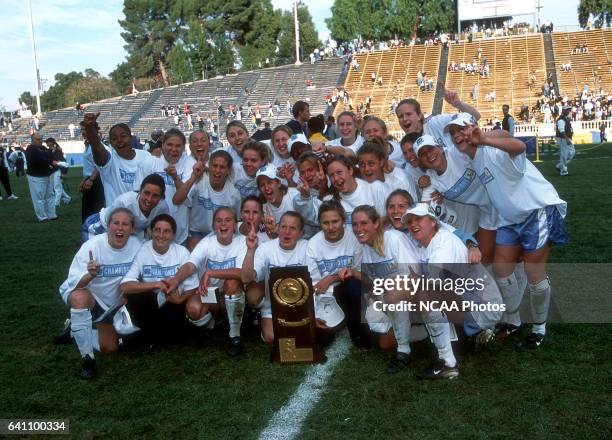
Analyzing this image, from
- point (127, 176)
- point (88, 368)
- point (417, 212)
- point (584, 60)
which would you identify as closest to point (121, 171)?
point (127, 176)

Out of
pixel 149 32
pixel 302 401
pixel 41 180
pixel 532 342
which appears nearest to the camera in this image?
pixel 302 401

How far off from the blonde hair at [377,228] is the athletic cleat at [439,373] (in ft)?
2.93

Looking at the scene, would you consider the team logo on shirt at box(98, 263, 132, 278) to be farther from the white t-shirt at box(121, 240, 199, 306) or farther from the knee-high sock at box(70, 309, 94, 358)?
the knee-high sock at box(70, 309, 94, 358)

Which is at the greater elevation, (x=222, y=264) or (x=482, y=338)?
(x=222, y=264)

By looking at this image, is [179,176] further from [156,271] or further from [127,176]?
[156,271]

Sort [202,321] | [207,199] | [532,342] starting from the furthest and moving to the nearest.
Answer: [207,199] < [202,321] < [532,342]

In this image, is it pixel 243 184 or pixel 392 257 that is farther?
pixel 243 184

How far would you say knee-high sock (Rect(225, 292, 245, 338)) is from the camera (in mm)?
4746

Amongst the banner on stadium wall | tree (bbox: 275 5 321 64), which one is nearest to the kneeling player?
the banner on stadium wall

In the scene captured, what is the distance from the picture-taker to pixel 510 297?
15.5ft

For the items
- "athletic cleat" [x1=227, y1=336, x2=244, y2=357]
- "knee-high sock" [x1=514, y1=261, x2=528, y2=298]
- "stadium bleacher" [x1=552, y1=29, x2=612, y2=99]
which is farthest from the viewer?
"stadium bleacher" [x1=552, y1=29, x2=612, y2=99]

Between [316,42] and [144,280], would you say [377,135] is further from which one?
[316,42]

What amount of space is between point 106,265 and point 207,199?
1.20m

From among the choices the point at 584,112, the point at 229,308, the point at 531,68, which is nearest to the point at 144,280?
the point at 229,308
